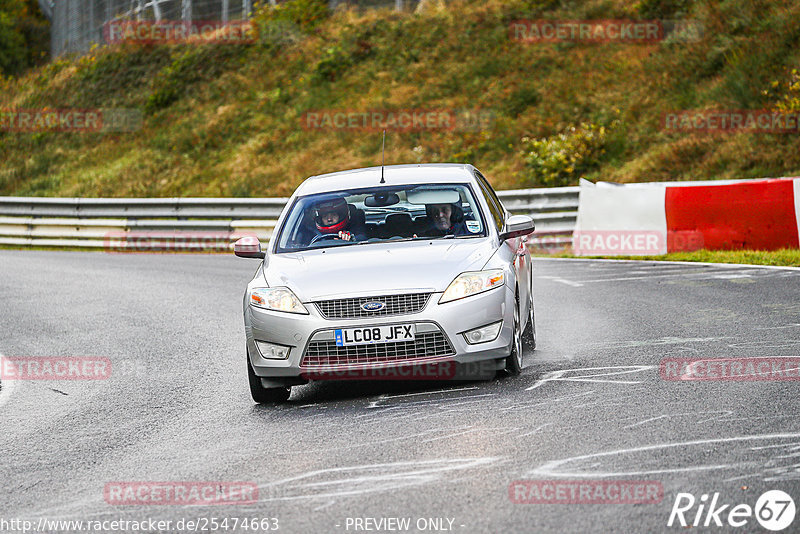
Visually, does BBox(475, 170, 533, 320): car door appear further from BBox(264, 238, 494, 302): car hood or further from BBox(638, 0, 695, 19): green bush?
BBox(638, 0, 695, 19): green bush

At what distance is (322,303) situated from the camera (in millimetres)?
7770

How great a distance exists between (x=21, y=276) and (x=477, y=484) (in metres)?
15.3

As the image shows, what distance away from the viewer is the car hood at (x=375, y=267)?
776 cm

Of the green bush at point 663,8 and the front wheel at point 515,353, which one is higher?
the green bush at point 663,8

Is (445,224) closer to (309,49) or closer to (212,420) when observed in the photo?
(212,420)

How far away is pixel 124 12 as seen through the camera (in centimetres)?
4747

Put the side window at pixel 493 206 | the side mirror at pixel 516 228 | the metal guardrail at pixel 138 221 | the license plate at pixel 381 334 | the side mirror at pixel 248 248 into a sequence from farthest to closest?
the metal guardrail at pixel 138 221, the side window at pixel 493 206, the side mirror at pixel 248 248, the side mirror at pixel 516 228, the license plate at pixel 381 334

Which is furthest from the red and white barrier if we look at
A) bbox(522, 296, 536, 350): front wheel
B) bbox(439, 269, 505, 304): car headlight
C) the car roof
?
bbox(439, 269, 505, 304): car headlight

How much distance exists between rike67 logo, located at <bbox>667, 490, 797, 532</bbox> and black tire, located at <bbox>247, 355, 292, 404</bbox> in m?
3.74

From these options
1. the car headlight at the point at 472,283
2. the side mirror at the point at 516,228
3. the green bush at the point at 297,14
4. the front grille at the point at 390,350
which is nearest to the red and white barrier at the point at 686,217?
the side mirror at the point at 516,228

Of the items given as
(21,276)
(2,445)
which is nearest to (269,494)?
(2,445)

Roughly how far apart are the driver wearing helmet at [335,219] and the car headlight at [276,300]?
1.02 meters

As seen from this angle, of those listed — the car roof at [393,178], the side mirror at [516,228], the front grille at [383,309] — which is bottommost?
the front grille at [383,309]

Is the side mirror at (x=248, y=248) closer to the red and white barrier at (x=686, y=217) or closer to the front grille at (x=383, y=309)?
the front grille at (x=383, y=309)
